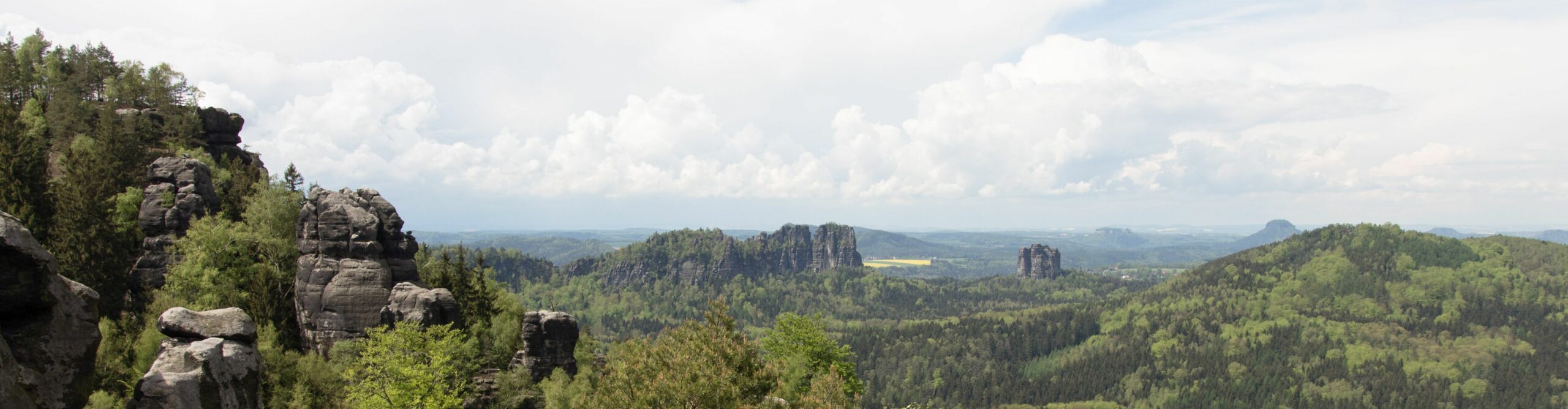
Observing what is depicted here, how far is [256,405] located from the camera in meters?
26.6

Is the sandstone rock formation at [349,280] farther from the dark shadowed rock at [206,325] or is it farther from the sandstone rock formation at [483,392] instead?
the dark shadowed rock at [206,325]

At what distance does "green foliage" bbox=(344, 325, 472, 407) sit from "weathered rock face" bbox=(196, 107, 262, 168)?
37.5 meters

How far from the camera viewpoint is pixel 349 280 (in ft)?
164

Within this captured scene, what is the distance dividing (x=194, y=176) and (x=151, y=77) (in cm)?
3885

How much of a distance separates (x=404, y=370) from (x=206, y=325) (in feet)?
53.5

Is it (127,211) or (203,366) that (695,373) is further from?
(127,211)

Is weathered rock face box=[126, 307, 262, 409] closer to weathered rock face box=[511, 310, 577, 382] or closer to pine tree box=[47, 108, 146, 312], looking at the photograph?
weathered rock face box=[511, 310, 577, 382]

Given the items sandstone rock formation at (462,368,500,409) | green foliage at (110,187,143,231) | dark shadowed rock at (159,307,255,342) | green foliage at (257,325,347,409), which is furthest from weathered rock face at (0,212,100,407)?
green foliage at (110,187,143,231)

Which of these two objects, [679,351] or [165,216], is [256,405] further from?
[165,216]

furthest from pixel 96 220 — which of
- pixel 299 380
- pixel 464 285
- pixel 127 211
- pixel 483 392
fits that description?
pixel 483 392

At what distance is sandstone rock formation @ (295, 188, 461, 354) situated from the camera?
4953cm

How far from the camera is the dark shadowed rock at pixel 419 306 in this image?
48250 mm

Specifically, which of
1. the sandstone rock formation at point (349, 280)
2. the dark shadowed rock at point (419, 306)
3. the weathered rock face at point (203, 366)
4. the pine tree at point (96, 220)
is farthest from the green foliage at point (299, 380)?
the weathered rock face at point (203, 366)

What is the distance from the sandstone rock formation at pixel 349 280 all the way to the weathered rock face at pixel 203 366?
22.2 metres
